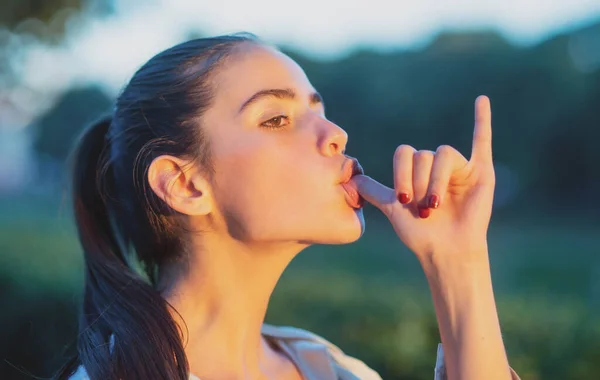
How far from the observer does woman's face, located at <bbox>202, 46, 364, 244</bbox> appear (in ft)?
6.26

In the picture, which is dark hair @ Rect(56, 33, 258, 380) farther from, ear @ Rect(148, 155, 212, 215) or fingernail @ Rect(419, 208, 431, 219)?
fingernail @ Rect(419, 208, 431, 219)

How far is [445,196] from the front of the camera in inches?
72.6

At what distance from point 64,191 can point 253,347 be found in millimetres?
921

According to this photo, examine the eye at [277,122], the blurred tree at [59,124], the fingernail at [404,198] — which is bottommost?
the blurred tree at [59,124]

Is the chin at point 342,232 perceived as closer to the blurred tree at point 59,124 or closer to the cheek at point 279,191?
the cheek at point 279,191

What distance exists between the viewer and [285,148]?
194cm

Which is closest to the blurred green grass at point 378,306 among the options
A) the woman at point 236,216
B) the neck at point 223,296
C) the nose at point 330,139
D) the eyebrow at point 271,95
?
the woman at point 236,216

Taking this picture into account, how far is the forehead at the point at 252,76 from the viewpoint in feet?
6.62

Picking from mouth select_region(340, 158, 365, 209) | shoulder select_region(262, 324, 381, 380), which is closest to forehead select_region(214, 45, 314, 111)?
mouth select_region(340, 158, 365, 209)

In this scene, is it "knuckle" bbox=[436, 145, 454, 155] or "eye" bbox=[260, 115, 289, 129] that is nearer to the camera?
"knuckle" bbox=[436, 145, 454, 155]

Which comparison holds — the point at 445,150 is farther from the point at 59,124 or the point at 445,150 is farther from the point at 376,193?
the point at 59,124

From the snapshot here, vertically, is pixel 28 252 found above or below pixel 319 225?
below

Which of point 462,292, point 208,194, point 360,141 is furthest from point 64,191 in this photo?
point 360,141

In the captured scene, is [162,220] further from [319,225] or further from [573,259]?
[573,259]
